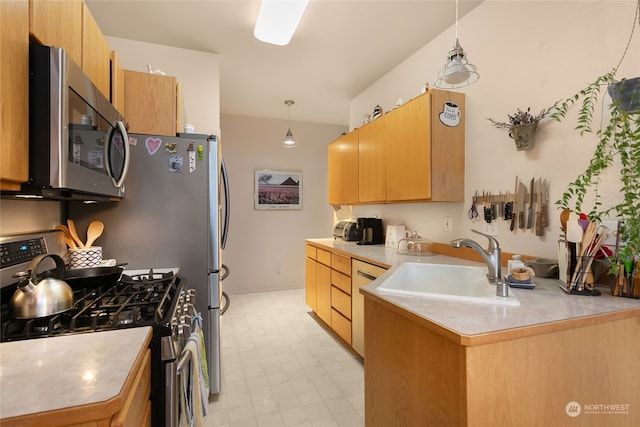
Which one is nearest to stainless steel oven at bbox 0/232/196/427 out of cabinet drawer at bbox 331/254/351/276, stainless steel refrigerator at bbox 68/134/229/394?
stainless steel refrigerator at bbox 68/134/229/394

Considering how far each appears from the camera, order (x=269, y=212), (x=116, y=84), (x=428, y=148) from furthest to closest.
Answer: (x=269, y=212) → (x=428, y=148) → (x=116, y=84)

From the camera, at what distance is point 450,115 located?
2213mm

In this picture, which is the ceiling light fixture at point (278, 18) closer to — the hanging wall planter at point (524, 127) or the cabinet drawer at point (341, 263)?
the hanging wall planter at point (524, 127)

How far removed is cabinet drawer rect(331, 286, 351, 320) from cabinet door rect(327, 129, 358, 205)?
96 cm

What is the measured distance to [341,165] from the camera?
3494 millimetres

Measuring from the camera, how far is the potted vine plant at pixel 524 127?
68.3 inches

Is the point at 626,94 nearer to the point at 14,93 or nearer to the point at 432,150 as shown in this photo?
the point at 432,150

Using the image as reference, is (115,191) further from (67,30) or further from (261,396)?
(261,396)

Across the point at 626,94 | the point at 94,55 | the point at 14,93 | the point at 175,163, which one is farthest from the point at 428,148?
the point at 14,93

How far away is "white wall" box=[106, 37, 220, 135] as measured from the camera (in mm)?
2598

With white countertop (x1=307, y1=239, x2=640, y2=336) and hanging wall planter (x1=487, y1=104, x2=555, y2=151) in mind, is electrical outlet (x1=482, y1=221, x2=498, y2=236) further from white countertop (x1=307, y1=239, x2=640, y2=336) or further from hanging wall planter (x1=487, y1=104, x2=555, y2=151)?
white countertop (x1=307, y1=239, x2=640, y2=336)

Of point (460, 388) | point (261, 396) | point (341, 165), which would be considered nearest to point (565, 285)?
point (460, 388)

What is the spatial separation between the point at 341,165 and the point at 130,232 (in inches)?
90.5

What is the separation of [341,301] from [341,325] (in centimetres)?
22
